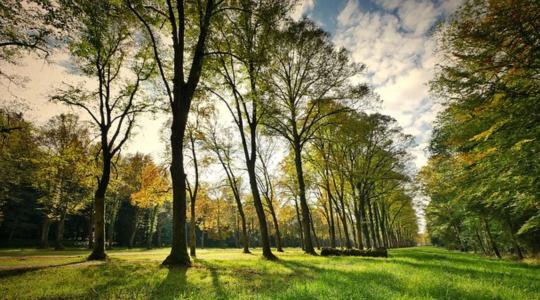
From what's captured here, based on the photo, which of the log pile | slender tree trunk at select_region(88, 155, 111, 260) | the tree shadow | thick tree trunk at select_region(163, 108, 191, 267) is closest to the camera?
the tree shadow

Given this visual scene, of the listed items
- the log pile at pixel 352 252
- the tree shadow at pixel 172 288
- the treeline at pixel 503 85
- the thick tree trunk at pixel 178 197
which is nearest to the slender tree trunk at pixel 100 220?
the thick tree trunk at pixel 178 197

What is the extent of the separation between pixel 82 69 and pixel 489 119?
72.1 ft

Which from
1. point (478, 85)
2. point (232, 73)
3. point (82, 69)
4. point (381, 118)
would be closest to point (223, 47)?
point (232, 73)

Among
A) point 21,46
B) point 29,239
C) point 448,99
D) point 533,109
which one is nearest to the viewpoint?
point 533,109

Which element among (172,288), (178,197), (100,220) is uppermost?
(178,197)

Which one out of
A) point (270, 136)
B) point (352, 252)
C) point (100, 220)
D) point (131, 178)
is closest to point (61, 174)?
point (131, 178)

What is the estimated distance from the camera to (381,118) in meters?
28.0

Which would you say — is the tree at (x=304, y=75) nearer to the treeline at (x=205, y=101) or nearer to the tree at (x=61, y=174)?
the treeline at (x=205, y=101)

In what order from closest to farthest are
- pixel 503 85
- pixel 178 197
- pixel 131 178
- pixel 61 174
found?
pixel 503 85, pixel 178 197, pixel 61 174, pixel 131 178

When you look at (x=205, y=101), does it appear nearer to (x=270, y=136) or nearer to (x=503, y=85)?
(x=270, y=136)

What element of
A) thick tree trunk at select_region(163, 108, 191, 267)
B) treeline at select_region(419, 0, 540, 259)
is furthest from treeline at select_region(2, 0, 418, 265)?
treeline at select_region(419, 0, 540, 259)

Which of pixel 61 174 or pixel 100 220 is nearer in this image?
pixel 100 220

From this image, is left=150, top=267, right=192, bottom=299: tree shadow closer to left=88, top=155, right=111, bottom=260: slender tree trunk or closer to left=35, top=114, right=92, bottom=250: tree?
left=88, top=155, right=111, bottom=260: slender tree trunk

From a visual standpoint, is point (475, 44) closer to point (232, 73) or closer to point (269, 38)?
point (269, 38)
